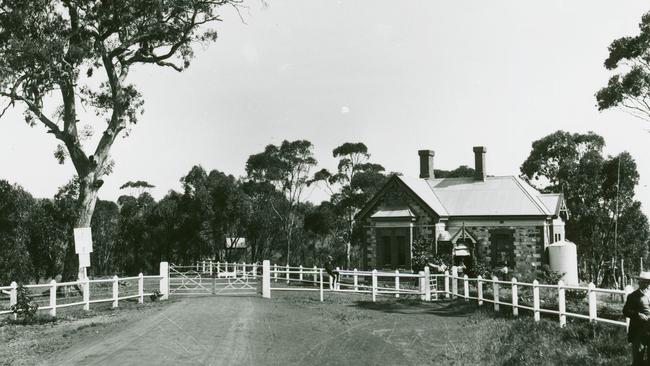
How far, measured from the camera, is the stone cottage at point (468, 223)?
35469 millimetres

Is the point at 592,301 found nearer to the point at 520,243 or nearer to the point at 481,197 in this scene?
the point at 520,243

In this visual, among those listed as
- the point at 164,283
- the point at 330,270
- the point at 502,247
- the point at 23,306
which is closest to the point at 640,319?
the point at 23,306

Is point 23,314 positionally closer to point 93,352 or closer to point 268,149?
point 93,352

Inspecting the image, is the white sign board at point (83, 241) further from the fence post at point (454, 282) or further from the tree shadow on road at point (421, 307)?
the fence post at point (454, 282)

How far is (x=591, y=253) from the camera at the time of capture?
57062 mm

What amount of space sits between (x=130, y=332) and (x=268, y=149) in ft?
150

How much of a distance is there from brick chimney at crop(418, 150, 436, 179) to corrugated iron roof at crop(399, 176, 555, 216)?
1.46m

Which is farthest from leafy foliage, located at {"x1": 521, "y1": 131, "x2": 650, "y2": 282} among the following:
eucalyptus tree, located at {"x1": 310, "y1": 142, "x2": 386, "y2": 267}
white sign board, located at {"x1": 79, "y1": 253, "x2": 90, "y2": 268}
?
white sign board, located at {"x1": 79, "y1": 253, "x2": 90, "y2": 268}

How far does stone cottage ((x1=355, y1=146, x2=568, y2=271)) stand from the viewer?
35.5m

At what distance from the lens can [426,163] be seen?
43.4 meters

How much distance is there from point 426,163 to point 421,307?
23.6 m

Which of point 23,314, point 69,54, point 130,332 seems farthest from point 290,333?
point 69,54

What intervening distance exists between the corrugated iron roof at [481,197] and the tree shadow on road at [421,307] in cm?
1513

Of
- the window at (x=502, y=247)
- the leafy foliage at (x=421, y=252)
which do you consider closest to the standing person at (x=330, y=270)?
the leafy foliage at (x=421, y=252)
